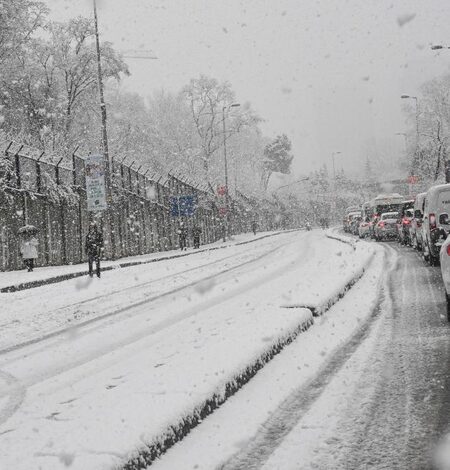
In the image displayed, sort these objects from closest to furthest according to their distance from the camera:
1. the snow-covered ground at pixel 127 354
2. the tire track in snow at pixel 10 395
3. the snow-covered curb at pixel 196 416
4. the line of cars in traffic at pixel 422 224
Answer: the snow-covered curb at pixel 196 416
the snow-covered ground at pixel 127 354
the tire track in snow at pixel 10 395
the line of cars in traffic at pixel 422 224

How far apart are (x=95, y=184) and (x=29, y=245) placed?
481cm

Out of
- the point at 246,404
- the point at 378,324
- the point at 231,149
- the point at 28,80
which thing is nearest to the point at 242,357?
the point at 246,404

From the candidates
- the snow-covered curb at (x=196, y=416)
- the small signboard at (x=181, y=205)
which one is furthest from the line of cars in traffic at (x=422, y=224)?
the small signboard at (x=181, y=205)

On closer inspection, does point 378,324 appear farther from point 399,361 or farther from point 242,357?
point 242,357

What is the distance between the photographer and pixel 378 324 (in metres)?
8.84

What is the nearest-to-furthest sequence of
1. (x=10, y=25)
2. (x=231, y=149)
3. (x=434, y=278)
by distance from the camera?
(x=434, y=278) < (x=10, y=25) < (x=231, y=149)

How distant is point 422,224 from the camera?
Result: 19734 mm

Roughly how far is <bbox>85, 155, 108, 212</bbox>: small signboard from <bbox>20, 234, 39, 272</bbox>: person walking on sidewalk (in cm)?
413

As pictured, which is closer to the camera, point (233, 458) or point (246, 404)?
point (233, 458)

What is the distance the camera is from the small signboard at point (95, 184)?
26.2 meters

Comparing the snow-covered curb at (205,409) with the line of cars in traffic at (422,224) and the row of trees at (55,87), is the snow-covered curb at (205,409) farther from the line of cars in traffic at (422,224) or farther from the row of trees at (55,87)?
the row of trees at (55,87)

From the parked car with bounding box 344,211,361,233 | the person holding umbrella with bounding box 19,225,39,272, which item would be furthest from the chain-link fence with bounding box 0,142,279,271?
the parked car with bounding box 344,211,361,233

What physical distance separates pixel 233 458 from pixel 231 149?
101 meters

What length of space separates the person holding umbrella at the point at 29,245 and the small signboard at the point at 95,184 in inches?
161
